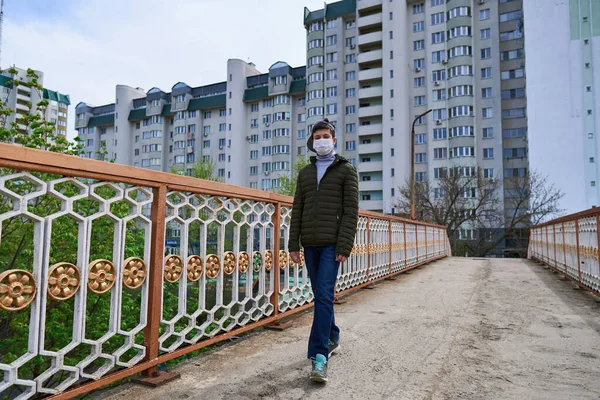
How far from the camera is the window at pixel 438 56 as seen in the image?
49031 mm

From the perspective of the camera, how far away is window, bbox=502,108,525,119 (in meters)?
46.6

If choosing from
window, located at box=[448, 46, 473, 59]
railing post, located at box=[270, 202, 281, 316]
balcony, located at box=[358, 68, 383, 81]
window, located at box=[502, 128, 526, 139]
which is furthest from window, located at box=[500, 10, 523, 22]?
railing post, located at box=[270, 202, 281, 316]

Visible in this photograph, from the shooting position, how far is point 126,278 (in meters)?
2.88

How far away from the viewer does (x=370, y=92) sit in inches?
2080

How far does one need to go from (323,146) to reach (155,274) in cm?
165

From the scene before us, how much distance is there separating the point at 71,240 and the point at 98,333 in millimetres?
2521

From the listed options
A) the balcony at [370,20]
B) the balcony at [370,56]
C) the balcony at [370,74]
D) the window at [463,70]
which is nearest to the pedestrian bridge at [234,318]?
the window at [463,70]

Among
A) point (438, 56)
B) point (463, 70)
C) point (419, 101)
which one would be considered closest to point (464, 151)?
point (419, 101)

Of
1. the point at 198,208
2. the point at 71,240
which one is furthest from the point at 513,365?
the point at 71,240

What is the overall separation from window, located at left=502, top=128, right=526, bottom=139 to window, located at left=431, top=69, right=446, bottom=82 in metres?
9.29

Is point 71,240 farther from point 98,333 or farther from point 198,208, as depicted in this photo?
point 198,208

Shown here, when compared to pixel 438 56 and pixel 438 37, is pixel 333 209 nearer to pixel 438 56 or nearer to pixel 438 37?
pixel 438 56

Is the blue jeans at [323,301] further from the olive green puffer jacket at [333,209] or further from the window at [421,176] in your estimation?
the window at [421,176]

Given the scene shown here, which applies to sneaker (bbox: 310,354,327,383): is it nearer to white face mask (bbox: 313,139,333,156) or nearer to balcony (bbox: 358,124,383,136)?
white face mask (bbox: 313,139,333,156)
